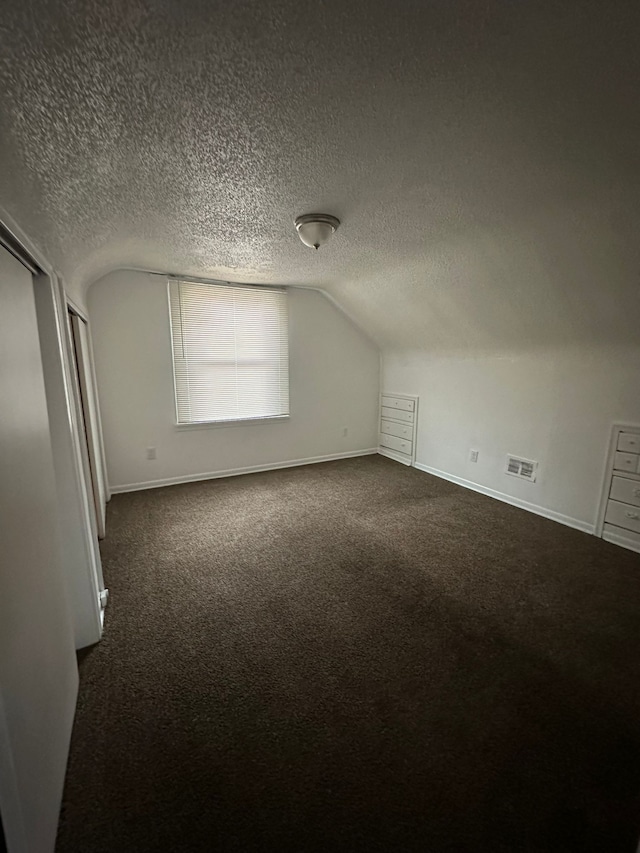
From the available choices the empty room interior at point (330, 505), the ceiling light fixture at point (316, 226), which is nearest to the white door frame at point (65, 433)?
the empty room interior at point (330, 505)

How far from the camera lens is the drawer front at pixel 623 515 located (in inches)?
103

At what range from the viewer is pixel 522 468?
3.35 m

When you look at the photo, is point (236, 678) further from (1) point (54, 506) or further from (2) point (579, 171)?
(2) point (579, 171)

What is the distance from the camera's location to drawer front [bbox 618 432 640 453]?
2566 mm

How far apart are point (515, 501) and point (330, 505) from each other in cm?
176

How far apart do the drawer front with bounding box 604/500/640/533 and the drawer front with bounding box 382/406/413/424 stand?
86.0 inches

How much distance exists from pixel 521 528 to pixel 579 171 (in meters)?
2.49

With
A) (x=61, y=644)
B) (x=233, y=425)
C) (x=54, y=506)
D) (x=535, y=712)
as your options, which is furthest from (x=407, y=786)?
(x=233, y=425)

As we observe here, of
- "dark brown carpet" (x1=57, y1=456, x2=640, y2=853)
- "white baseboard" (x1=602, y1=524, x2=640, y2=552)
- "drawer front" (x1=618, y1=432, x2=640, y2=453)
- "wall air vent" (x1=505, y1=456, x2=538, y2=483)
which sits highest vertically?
"drawer front" (x1=618, y1=432, x2=640, y2=453)

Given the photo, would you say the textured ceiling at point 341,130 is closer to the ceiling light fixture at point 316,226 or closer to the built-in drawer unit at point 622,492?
the ceiling light fixture at point 316,226

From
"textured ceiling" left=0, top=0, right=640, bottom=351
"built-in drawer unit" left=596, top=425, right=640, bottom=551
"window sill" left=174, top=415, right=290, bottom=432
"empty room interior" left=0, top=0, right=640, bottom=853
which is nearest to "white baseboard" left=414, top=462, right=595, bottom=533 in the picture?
"empty room interior" left=0, top=0, right=640, bottom=853

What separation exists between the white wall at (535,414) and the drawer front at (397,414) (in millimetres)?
200

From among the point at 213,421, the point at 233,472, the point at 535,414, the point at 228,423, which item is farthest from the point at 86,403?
the point at 535,414

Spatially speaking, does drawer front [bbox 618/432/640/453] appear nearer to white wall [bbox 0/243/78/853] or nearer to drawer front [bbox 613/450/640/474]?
drawer front [bbox 613/450/640/474]
